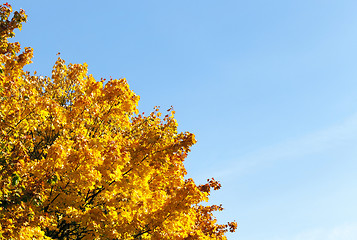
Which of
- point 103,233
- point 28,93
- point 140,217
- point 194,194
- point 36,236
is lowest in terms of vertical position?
point 36,236

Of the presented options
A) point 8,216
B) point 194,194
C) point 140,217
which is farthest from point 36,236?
point 194,194

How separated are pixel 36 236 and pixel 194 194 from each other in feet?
20.4

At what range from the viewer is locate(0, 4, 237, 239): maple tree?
11.2 m

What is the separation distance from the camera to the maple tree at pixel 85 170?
1123cm

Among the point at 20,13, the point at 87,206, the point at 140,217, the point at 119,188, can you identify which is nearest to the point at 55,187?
the point at 87,206

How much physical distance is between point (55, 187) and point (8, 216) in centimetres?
279

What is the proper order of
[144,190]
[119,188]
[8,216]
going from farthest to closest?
[144,190] < [119,188] < [8,216]

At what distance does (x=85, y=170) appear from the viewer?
12.8 m

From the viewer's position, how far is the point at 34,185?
11344 millimetres

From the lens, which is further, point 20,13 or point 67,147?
point 67,147

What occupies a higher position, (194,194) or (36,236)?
(194,194)

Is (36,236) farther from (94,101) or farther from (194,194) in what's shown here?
(94,101)

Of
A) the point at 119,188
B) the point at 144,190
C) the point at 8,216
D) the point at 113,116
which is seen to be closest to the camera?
the point at 8,216

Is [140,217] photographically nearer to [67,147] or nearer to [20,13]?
[67,147]
